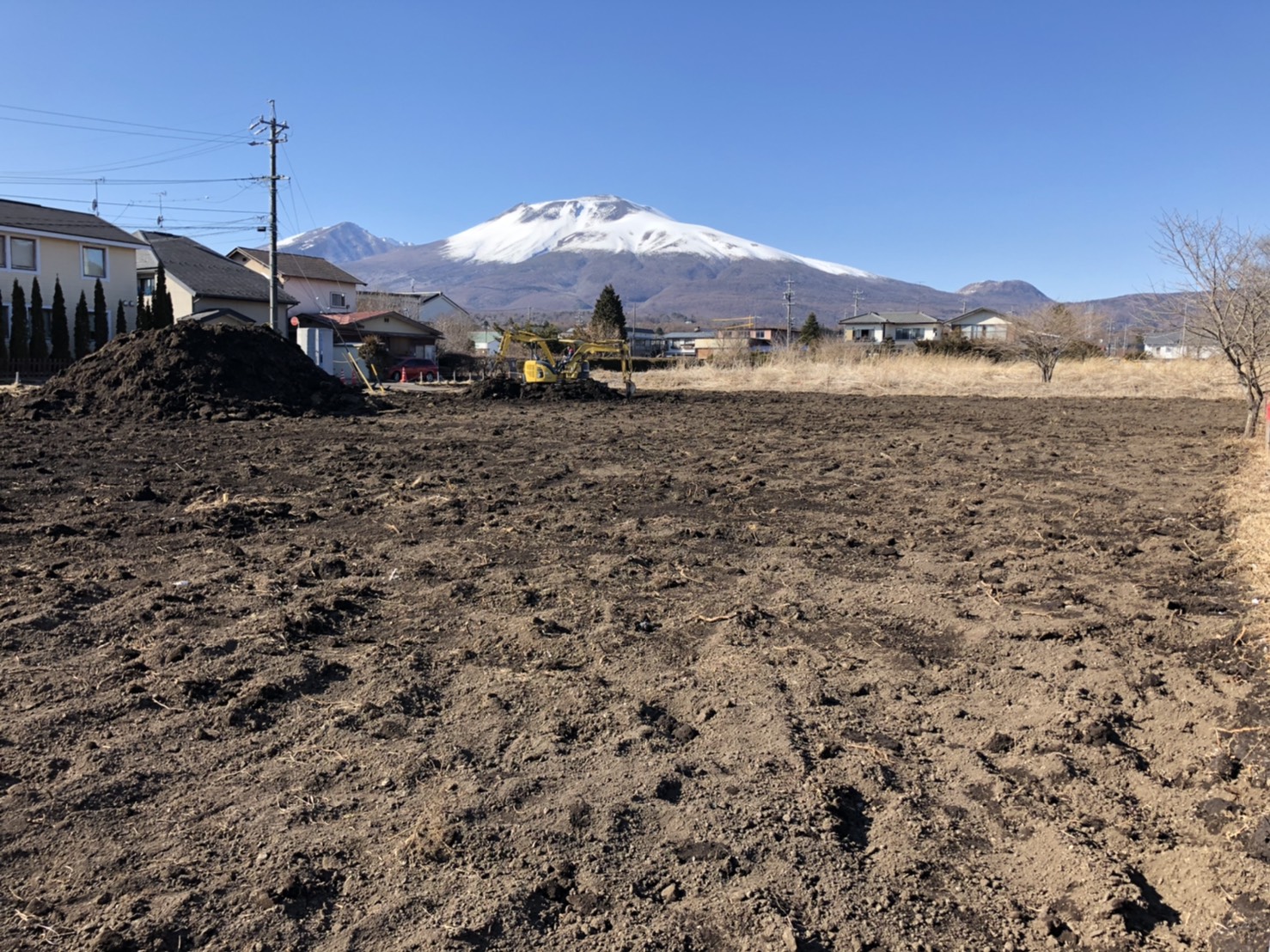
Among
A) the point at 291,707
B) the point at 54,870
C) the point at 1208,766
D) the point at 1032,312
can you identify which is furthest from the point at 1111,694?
the point at 1032,312

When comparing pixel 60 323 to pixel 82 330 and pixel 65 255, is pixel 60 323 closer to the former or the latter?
pixel 82 330

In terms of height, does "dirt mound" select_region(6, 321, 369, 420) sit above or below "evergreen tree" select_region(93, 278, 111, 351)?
below

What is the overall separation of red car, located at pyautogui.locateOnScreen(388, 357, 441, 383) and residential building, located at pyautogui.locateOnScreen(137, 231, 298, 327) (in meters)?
5.24

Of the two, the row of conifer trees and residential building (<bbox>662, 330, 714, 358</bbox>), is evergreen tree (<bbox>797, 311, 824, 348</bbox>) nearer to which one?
residential building (<bbox>662, 330, 714, 358</bbox>)

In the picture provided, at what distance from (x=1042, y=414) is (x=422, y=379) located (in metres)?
25.8

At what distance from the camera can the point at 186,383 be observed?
1705cm

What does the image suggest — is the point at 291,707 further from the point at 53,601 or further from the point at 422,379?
the point at 422,379

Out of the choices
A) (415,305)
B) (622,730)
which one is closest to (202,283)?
(415,305)

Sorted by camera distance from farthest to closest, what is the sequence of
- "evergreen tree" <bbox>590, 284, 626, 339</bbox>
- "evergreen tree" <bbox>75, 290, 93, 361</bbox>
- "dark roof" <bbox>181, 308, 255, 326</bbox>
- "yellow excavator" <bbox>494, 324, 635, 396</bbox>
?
"evergreen tree" <bbox>590, 284, 626, 339</bbox> < "dark roof" <bbox>181, 308, 255, 326</bbox> < "evergreen tree" <bbox>75, 290, 93, 361</bbox> < "yellow excavator" <bbox>494, 324, 635, 396</bbox>

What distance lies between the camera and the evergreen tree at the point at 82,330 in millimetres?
31188

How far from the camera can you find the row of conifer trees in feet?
96.3

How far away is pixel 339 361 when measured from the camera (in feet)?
103


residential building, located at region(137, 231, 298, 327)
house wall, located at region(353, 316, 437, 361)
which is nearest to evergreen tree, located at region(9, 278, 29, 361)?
residential building, located at region(137, 231, 298, 327)

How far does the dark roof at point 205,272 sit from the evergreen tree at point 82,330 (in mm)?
7601
